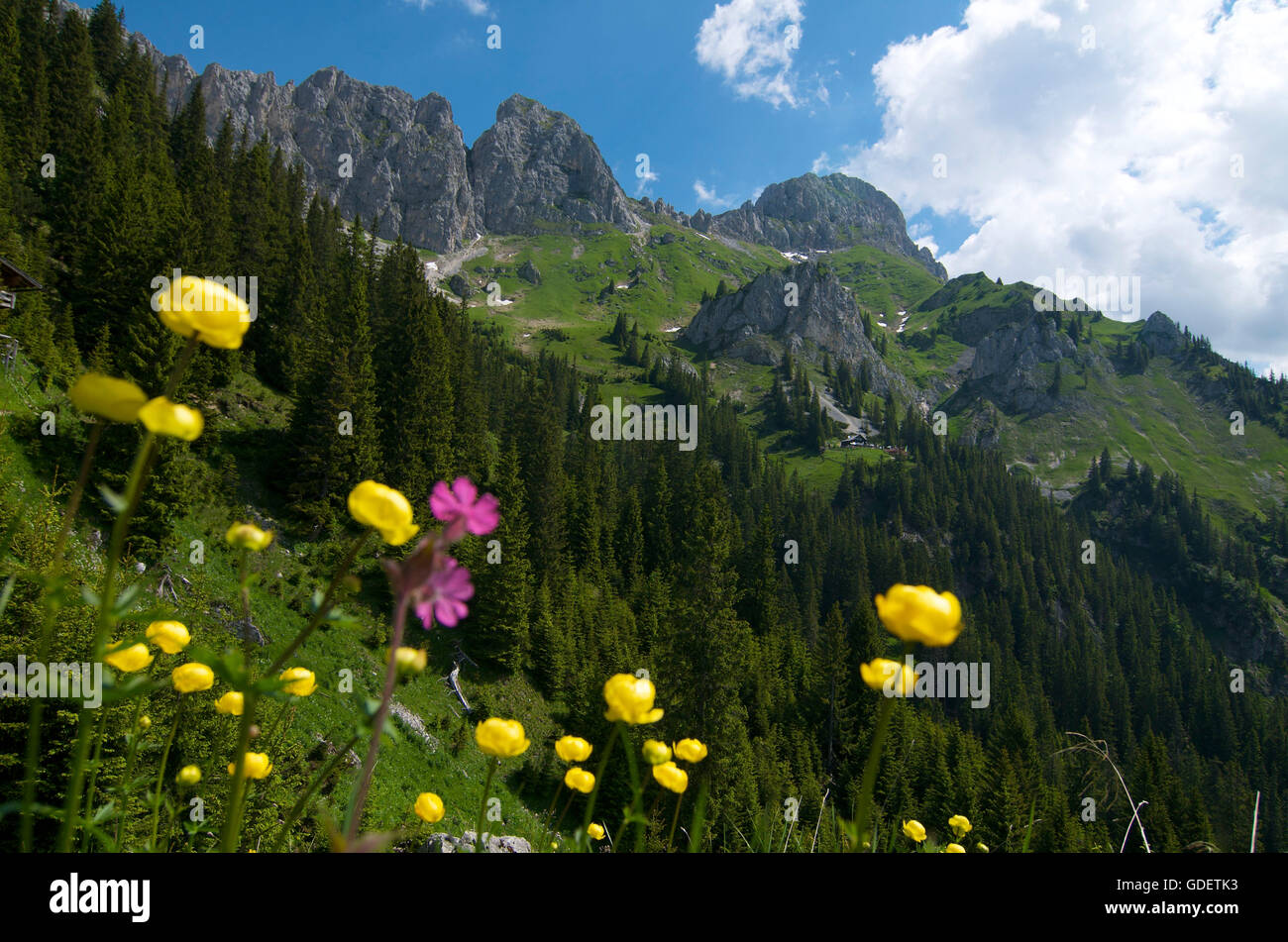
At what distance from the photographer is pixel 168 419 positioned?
1378 millimetres

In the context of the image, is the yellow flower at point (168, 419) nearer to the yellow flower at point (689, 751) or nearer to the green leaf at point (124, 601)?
the green leaf at point (124, 601)

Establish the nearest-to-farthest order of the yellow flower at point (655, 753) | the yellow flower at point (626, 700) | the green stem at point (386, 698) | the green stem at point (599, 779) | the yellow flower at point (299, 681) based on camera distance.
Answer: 1. the green stem at point (386, 698)
2. the green stem at point (599, 779)
3. the yellow flower at point (299, 681)
4. the yellow flower at point (626, 700)
5. the yellow flower at point (655, 753)

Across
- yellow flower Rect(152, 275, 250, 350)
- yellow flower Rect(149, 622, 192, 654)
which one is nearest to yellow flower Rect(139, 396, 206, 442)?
yellow flower Rect(152, 275, 250, 350)

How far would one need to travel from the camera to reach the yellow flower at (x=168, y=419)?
4.33 ft

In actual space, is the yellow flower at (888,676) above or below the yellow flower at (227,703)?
above

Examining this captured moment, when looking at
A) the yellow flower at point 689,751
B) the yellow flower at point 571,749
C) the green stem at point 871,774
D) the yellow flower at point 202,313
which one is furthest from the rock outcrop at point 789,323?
the yellow flower at point 202,313

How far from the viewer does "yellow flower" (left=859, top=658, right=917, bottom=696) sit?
64.9 inches

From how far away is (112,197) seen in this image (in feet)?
90.2

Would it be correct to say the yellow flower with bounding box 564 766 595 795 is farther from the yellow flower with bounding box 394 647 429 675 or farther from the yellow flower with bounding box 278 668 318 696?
the yellow flower with bounding box 394 647 429 675

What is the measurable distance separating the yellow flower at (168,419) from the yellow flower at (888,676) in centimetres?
178

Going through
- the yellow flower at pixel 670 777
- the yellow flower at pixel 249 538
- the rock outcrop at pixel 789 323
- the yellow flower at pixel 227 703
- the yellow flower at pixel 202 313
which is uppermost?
the rock outcrop at pixel 789 323

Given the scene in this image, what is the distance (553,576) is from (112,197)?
2994 centimetres

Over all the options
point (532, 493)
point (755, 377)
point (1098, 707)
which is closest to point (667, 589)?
point (532, 493)
